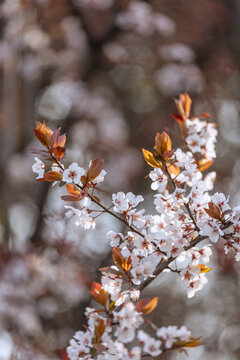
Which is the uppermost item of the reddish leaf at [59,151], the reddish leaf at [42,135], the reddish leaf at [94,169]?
the reddish leaf at [42,135]

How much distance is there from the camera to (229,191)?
9.08ft

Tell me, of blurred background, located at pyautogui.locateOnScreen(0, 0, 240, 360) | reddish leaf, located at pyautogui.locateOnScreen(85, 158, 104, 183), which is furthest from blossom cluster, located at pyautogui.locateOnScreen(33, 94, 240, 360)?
blurred background, located at pyautogui.locateOnScreen(0, 0, 240, 360)

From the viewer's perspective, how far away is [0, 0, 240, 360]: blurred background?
2.68m

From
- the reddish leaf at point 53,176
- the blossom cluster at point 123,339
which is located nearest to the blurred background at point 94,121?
the blossom cluster at point 123,339

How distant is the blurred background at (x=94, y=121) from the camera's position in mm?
2682

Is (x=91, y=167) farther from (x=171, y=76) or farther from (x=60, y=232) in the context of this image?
(x=171, y=76)

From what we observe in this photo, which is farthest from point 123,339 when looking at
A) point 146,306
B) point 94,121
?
point 94,121

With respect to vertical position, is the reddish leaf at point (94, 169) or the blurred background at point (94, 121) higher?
the blurred background at point (94, 121)

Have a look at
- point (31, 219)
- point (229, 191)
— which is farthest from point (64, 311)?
point (229, 191)

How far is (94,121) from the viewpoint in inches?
170

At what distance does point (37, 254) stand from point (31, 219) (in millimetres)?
359

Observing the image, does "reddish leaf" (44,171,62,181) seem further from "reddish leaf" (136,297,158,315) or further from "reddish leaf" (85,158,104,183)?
"reddish leaf" (136,297,158,315)

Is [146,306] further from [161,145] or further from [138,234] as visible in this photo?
[161,145]

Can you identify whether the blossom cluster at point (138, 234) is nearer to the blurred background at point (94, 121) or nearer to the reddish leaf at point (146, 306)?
the reddish leaf at point (146, 306)
